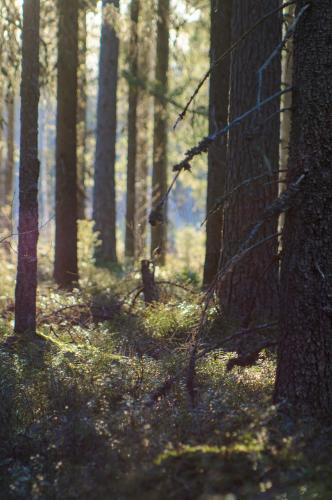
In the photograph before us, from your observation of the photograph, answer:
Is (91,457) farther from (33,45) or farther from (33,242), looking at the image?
(33,45)

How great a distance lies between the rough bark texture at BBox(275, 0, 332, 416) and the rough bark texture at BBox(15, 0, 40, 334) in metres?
3.93

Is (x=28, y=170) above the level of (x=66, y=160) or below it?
below

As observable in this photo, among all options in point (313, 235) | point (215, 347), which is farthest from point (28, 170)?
point (313, 235)

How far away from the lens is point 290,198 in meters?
4.82

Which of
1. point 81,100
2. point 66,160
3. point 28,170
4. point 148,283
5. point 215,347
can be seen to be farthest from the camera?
point 81,100

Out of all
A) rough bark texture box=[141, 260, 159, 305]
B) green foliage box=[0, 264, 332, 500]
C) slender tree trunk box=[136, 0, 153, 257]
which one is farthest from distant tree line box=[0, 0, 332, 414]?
rough bark texture box=[141, 260, 159, 305]

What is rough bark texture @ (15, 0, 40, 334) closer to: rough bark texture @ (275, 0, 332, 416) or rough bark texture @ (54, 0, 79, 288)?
rough bark texture @ (275, 0, 332, 416)

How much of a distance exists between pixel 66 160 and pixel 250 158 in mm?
4834

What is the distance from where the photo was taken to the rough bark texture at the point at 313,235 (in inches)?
189

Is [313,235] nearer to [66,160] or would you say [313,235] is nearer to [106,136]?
[66,160]

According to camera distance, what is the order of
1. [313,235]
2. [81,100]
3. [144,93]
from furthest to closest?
[144,93] → [81,100] → [313,235]

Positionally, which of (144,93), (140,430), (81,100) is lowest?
(140,430)

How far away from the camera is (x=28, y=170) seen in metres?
7.68

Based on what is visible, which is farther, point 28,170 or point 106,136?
point 106,136
